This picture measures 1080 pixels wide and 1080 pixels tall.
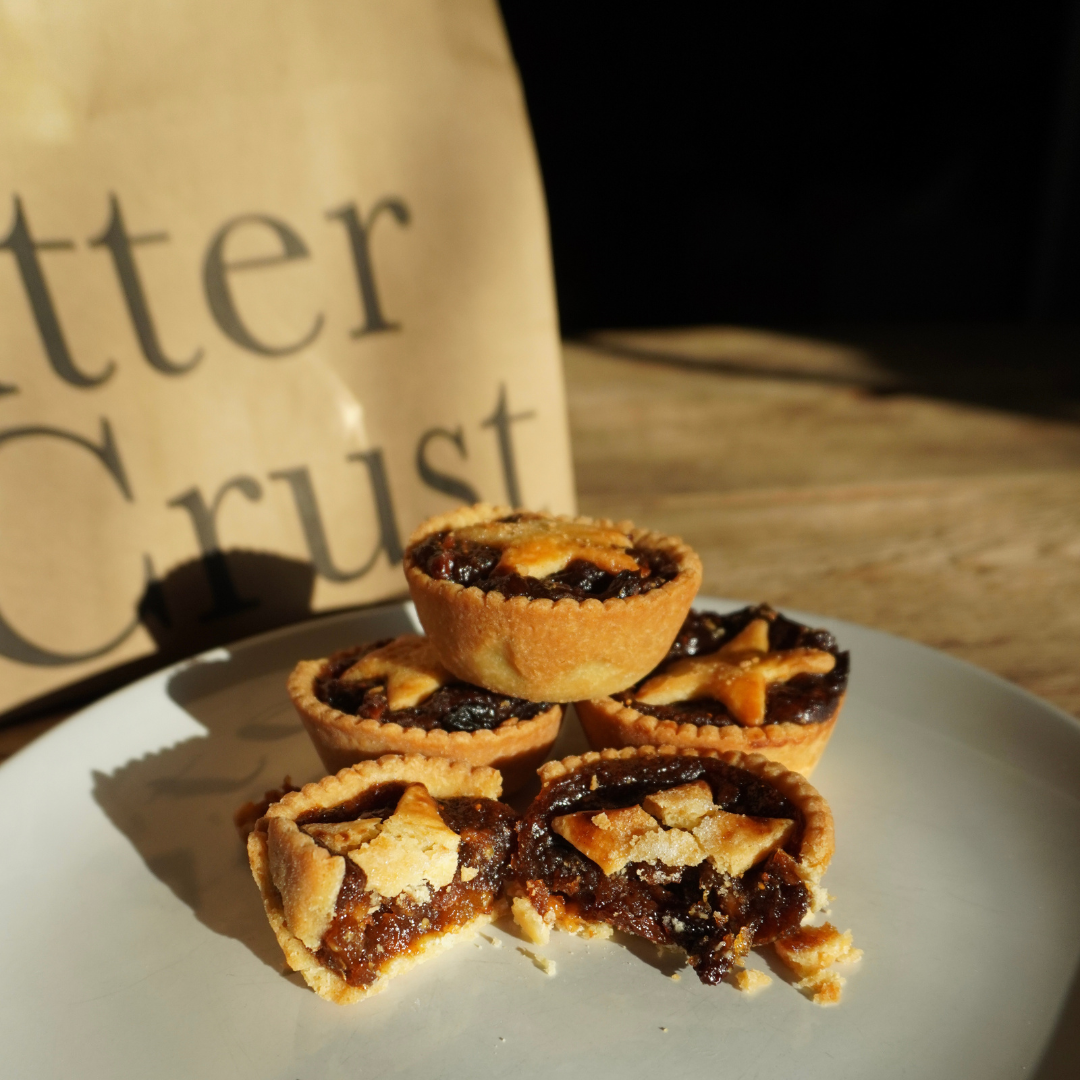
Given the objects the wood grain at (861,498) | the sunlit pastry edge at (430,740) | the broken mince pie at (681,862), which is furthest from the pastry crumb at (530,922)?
the wood grain at (861,498)

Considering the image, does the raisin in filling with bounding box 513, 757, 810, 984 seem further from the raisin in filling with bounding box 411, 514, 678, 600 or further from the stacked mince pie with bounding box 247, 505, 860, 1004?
the raisin in filling with bounding box 411, 514, 678, 600

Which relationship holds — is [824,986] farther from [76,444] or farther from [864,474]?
[864,474]

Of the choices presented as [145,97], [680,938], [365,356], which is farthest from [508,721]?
[145,97]

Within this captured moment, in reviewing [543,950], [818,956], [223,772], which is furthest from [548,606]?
[223,772]

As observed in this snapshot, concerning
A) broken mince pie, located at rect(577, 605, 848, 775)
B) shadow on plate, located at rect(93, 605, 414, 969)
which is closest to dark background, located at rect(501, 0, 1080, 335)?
shadow on plate, located at rect(93, 605, 414, 969)

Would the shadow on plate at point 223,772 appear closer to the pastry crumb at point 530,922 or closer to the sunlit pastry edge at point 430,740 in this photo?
the sunlit pastry edge at point 430,740

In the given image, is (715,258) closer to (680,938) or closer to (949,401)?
(949,401)
